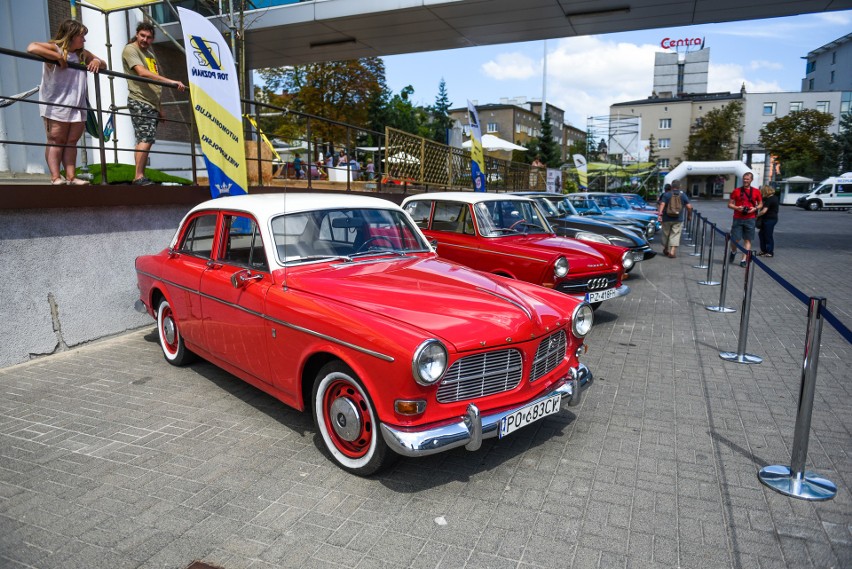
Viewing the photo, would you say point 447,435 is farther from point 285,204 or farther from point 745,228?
point 745,228

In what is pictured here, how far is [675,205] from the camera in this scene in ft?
47.0

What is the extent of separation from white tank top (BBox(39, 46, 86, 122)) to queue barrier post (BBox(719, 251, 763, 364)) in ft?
23.4

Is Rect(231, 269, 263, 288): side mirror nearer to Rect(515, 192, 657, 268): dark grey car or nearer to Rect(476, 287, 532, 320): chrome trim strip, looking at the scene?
Rect(476, 287, 532, 320): chrome trim strip

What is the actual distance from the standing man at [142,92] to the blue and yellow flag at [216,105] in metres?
0.56

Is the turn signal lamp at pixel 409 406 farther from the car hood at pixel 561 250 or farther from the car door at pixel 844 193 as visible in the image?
the car door at pixel 844 193

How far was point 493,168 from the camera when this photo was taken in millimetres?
20016

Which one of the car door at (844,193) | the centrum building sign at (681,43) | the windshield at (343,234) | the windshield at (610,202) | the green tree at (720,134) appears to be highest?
the centrum building sign at (681,43)

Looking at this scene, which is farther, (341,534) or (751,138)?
(751,138)

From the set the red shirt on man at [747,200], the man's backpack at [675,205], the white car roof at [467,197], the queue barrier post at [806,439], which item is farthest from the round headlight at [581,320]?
the man's backpack at [675,205]

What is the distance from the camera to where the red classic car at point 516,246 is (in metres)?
6.89

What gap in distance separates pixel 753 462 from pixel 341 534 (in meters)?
2.74

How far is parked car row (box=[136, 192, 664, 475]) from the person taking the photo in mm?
3252

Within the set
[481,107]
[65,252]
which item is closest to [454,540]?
[65,252]

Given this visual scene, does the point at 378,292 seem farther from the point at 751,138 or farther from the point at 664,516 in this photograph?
the point at 751,138
